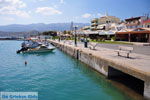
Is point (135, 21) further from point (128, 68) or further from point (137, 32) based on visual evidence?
point (128, 68)

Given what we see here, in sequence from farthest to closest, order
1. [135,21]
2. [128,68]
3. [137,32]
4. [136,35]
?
[135,21] → [136,35] → [137,32] → [128,68]

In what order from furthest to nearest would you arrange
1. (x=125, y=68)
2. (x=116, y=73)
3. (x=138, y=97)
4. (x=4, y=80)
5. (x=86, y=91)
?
(x=4, y=80) → (x=116, y=73) → (x=86, y=91) → (x=125, y=68) → (x=138, y=97)

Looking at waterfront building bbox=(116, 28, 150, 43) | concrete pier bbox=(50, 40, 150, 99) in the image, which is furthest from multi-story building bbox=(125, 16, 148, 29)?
concrete pier bbox=(50, 40, 150, 99)

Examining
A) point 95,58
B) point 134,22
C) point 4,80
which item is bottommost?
point 4,80

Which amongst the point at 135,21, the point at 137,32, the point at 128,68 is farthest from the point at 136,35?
the point at 128,68

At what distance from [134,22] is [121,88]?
160ft

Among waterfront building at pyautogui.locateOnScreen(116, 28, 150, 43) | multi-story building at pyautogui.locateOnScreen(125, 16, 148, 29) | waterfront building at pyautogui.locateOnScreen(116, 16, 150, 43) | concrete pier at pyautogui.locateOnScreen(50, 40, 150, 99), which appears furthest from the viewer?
multi-story building at pyautogui.locateOnScreen(125, 16, 148, 29)

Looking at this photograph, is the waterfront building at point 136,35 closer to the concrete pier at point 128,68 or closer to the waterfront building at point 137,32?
the waterfront building at point 137,32

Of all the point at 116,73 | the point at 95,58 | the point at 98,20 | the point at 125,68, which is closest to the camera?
the point at 125,68

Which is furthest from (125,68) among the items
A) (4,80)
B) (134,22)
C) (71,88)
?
(134,22)

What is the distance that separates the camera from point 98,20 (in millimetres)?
94625

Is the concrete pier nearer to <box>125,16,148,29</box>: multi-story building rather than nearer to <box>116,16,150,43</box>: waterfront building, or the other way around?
<box>116,16,150,43</box>: waterfront building

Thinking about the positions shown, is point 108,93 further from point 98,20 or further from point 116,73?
point 98,20

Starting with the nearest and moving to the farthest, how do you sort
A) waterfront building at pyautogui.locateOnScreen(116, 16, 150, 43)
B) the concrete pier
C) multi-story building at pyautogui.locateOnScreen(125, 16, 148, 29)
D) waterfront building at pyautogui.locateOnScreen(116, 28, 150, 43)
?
1. the concrete pier
2. waterfront building at pyautogui.locateOnScreen(116, 28, 150, 43)
3. waterfront building at pyautogui.locateOnScreen(116, 16, 150, 43)
4. multi-story building at pyautogui.locateOnScreen(125, 16, 148, 29)
